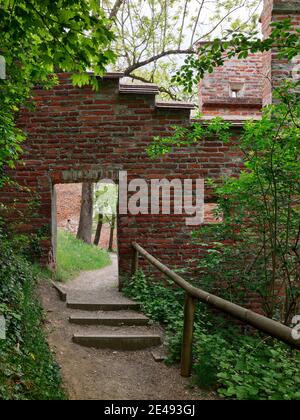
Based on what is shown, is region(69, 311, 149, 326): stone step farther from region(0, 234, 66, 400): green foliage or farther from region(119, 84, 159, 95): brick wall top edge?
region(119, 84, 159, 95): brick wall top edge

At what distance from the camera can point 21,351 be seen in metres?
3.49

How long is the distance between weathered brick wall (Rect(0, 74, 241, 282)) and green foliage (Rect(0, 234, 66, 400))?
2305 millimetres

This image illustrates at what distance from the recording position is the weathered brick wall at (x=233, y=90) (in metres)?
10.9

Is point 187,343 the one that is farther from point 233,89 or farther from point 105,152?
point 233,89

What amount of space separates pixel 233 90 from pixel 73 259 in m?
6.18

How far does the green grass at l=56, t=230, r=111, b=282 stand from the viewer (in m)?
9.62

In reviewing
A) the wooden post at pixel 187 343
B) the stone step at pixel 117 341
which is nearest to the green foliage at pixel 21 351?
the stone step at pixel 117 341

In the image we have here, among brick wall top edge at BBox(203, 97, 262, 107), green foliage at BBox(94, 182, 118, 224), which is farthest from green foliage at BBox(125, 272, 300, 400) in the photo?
green foliage at BBox(94, 182, 118, 224)

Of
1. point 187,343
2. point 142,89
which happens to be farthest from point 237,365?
point 142,89

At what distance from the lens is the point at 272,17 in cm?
743
